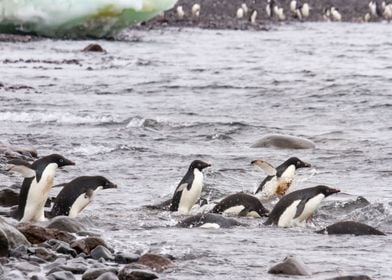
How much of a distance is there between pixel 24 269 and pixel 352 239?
8.01 feet

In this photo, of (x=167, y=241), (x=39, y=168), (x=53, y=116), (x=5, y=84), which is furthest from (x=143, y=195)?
(x=5, y=84)

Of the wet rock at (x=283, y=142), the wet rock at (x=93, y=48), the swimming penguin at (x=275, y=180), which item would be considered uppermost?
the swimming penguin at (x=275, y=180)

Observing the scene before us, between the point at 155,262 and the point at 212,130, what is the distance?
7.34 m

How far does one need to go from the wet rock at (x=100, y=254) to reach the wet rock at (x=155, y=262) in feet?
0.60

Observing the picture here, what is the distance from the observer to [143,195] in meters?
9.20

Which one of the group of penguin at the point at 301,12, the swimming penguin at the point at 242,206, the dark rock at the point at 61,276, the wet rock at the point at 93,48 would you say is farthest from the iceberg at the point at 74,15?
the dark rock at the point at 61,276

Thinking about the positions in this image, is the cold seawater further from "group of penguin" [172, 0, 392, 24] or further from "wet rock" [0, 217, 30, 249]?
"group of penguin" [172, 0, 392, 24]

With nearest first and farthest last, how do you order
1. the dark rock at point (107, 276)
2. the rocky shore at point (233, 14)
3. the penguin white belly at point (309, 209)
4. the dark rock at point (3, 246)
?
the dark rock at point (107, 276) → the dark rock at point (3, 246) → the penguin white belly at point (309, 209) → the rocky shore at point (233, 14)

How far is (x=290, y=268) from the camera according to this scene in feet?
19.3

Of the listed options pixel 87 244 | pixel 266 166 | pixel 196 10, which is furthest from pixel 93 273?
pixel 196 10

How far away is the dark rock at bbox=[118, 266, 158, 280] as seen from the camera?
5.48 meters

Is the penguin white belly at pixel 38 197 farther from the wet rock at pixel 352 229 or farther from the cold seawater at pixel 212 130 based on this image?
the wet rock at pixel 352 229

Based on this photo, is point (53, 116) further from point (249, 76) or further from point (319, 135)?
point (249, 76)

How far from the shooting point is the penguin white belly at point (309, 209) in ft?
26.1
